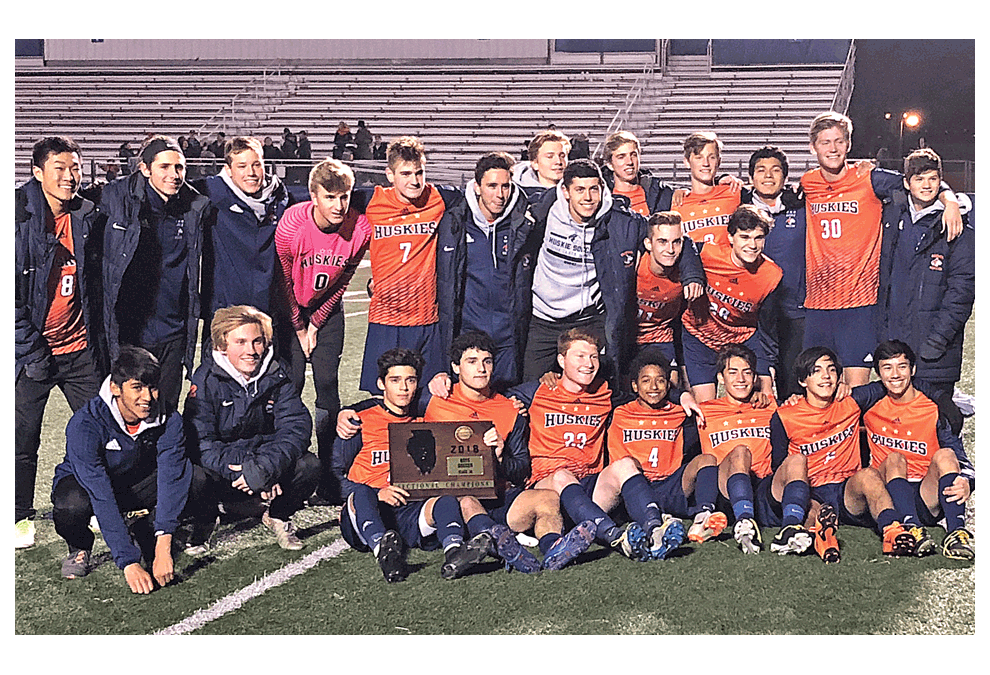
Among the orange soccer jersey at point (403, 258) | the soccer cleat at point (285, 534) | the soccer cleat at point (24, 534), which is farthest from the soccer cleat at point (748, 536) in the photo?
the soccer cleat at point (24, 534)

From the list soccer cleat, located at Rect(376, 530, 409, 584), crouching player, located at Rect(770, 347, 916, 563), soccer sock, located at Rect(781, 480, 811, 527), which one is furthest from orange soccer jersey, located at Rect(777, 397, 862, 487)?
soccer cleat, located at Rect(376, 530, 409, 584)

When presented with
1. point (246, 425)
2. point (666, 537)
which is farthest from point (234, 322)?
point (666, 537)

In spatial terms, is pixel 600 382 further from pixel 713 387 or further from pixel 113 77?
pixel 113 77

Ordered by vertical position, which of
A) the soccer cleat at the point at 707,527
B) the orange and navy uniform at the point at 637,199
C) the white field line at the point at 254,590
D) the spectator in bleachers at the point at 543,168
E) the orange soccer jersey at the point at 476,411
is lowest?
the white field line at the point at 254,590

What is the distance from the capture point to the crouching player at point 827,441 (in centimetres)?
426

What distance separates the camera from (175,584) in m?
3.85

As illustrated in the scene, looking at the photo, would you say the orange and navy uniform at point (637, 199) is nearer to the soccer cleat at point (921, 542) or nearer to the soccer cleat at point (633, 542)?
the soccer cleat at point (633, 542)

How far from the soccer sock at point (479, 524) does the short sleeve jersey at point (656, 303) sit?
39.6 inches

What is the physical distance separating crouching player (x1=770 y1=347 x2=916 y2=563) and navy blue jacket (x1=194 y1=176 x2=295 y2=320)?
7.08 ft

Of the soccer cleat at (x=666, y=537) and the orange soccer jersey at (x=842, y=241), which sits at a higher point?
the orange soccer jersey at (x=842, y=241)

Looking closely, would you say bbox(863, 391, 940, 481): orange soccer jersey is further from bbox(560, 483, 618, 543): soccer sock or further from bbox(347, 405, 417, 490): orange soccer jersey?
bbox(347, 405, 417, 490): orange soccer jersey

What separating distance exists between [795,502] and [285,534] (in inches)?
78.3

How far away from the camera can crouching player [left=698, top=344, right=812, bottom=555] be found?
4.19 metres
